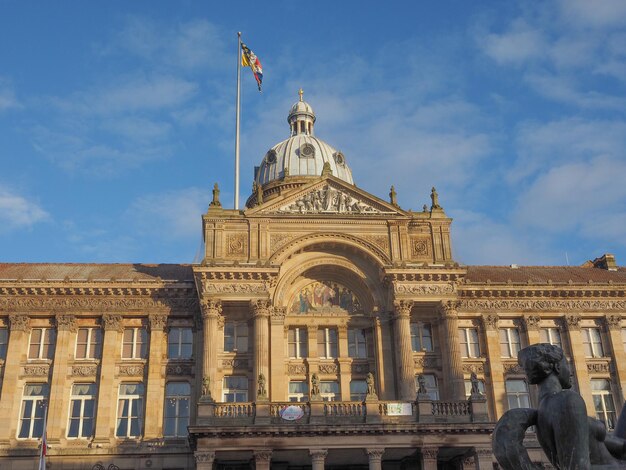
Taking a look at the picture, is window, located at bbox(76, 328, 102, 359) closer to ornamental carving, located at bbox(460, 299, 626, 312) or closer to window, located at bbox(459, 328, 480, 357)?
window, located at bbox(459, 328, 480, 357)

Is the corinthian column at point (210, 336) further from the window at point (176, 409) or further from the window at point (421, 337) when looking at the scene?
the window at point (421, 337)

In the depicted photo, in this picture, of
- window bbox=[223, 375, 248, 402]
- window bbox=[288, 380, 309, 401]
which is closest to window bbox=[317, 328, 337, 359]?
window bbox=[288, 380, 309, 401]

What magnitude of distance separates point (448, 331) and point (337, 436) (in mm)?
9836

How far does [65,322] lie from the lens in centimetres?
4172

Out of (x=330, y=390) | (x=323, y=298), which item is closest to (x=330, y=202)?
(x=323, y=298)

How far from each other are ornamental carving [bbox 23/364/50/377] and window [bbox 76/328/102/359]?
1.79 metres

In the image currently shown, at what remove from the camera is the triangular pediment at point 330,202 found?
140 ft

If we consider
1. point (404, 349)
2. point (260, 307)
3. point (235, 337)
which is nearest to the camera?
point (404, 349)

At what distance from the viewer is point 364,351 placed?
138ft

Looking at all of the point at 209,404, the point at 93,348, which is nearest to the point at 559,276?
the point at 209,404

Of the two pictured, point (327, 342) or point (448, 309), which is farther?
point (327, 342)

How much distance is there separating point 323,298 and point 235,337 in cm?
571

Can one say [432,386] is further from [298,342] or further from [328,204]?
[328,204]

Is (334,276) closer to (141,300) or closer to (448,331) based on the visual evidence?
(448,331)
